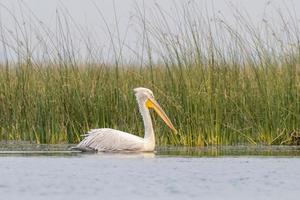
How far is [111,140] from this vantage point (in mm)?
12742

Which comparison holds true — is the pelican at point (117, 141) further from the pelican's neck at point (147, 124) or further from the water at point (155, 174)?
the water at point (155, 174)

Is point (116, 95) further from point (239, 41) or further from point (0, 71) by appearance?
point (0, 71)

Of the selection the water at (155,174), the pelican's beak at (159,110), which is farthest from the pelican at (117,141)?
the water at (155,174)

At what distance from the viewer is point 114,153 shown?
1293 cm

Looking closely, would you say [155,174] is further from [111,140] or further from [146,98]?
[146,98]

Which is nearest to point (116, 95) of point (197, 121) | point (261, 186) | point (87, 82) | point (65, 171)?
point (87, 82)

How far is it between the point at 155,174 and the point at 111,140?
2.87 metres

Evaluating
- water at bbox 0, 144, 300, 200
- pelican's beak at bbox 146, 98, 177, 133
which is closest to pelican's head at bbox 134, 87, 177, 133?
pelican's beak at bbox 146, 98, 177, 133

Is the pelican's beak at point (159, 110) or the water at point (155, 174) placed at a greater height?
the pelican's beak at point (159, 110)

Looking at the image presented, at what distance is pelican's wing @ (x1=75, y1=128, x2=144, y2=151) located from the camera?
12664mm

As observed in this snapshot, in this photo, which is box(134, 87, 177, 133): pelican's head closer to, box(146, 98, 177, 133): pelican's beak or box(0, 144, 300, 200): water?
box(146, 98, 177, 133): pelican's beak

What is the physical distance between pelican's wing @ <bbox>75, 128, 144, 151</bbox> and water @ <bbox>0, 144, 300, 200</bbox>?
0.74ft

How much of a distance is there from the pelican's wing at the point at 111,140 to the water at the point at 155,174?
225 millimetres

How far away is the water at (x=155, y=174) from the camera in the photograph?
855 cm
